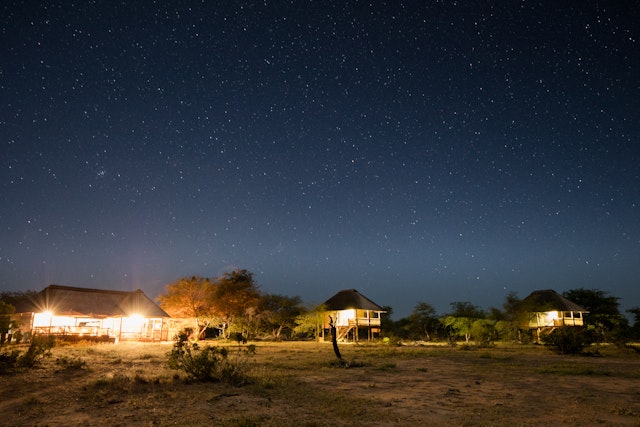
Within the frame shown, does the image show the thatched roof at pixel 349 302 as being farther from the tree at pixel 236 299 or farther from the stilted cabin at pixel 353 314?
the tree at pixel 236 299

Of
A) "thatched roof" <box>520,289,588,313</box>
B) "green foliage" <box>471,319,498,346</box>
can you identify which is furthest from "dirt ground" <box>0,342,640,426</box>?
"thatched roof" <box>520,289,588,313</box>

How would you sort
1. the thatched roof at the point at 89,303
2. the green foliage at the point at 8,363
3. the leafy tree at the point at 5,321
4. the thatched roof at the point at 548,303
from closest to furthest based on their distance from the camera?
the green foliage at the point at 8,363, the leafy tree at the point at 5,321, the thatched roof at the point at 89,303, the thatched roof at the point at 548,303

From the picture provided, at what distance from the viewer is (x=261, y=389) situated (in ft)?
34.0

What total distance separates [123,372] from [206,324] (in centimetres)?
3329

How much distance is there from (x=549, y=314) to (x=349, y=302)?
78.6 feet

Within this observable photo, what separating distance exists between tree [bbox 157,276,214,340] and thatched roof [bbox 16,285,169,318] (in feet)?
13.1

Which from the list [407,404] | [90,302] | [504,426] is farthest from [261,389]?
[90,302]

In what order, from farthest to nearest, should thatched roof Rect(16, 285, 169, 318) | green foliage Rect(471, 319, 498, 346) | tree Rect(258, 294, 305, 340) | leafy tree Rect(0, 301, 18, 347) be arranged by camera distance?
tree Rect(258, 294, 305, 340) < green foliage Rect(471, 319, 498, 346) < thatched roof Rect(16, 285, 169, 318) < leafy tree Rect(0, 301, 18, 347)

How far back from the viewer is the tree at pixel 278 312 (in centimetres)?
4806

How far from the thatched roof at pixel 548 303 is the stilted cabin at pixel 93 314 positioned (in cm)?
4058

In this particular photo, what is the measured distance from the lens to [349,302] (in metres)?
49.9

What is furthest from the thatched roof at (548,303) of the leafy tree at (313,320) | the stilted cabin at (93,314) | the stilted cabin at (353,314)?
the stilted cabin at (93,314)

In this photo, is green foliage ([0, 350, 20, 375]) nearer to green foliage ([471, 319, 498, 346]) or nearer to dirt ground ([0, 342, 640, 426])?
dirt ground ([0, 342, 640, 426])

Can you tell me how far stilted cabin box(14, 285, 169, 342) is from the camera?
35000 mm
